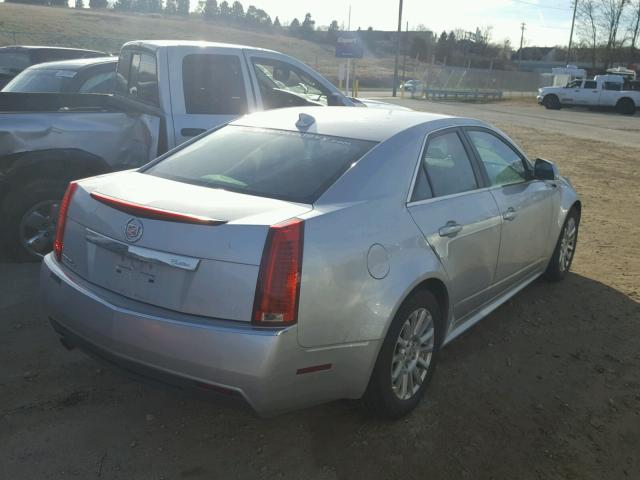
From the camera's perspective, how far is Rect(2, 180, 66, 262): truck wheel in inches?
203

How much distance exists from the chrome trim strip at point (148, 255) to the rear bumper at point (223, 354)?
22 cm

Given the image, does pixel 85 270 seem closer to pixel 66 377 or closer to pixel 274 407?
pixel 66 377

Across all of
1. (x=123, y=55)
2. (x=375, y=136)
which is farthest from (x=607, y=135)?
(x=375, y=136)

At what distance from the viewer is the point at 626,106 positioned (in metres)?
→ 34.5

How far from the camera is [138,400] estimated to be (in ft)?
11.1

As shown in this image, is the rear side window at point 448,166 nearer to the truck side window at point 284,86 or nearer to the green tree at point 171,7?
the truck side window at point 284,86

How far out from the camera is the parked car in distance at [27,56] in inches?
434

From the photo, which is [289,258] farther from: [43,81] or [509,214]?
[43,81]

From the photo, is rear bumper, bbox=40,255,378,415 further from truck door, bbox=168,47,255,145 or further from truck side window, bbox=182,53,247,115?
truck side window, bbox=182,53,247,115

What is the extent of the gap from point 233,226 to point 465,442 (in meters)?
1.64

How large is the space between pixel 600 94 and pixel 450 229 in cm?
3587

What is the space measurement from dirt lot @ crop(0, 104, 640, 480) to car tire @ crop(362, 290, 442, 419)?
0.14m

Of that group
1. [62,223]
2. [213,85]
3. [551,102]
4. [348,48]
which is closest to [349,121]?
[62,223]

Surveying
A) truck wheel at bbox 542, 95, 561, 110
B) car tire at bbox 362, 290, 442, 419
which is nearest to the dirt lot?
car tire at bbox 362, 290, 442, 419
